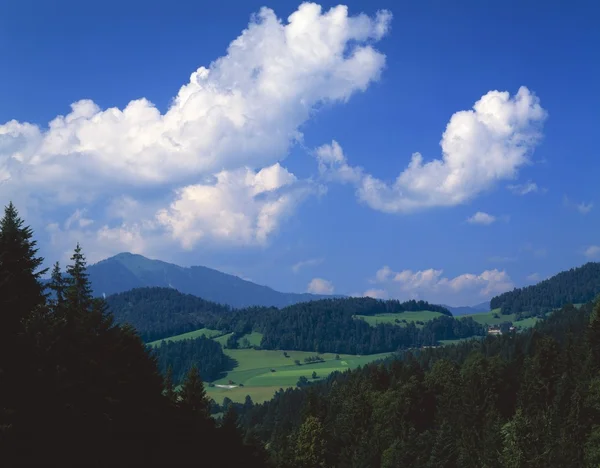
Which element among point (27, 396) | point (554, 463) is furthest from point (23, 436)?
point (554, 463)

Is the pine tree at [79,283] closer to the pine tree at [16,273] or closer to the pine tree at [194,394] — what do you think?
the pine tree at [16,273]

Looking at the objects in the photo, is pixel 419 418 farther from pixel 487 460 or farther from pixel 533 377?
pixel 487 460

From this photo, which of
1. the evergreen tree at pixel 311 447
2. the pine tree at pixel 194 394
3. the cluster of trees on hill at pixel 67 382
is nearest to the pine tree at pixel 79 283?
the cluster of trees on hill at pixel 67 382

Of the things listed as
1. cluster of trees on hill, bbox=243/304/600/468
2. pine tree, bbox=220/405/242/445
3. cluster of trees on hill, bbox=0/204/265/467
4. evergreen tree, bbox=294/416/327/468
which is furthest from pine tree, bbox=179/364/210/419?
cluster of trees on hill, bbox=243/304/600/468

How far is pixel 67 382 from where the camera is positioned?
36062mm

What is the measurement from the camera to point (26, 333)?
36.1 metres

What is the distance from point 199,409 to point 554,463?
1829 inches

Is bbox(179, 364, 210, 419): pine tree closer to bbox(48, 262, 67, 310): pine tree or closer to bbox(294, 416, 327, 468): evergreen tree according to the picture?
Answer: bbox(48, 262, 67, 310): pine tree

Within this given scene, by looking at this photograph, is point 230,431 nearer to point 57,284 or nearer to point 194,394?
point 194,394

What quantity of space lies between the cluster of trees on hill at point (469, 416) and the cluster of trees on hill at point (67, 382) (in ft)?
172

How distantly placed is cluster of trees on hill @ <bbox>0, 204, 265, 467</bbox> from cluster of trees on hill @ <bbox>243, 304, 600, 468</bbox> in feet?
172

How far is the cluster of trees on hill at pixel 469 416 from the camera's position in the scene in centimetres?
8825

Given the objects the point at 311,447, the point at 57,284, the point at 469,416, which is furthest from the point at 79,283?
the point at 469,416

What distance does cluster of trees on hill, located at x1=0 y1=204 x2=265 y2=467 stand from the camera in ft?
112
